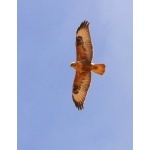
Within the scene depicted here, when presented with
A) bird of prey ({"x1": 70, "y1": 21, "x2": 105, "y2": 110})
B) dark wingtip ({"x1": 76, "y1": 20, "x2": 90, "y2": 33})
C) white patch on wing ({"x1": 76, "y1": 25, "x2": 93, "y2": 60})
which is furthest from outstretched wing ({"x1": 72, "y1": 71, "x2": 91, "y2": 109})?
dark wingtip ({"x1": 76, "y1": 20, "x2": 90, "y2": 33})

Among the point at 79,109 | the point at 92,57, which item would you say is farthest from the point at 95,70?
the point at 79,109

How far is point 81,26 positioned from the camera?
12383 mm

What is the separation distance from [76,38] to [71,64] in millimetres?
653

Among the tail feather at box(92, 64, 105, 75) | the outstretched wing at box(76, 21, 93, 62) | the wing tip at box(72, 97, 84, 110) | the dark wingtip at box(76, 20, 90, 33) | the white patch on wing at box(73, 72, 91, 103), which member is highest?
the dark wingtip at box(76, 20, 90, 33)

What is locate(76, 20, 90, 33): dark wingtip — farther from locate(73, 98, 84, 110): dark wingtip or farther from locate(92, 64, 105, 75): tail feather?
locate(73, 98, 84, 110): dark wingtip

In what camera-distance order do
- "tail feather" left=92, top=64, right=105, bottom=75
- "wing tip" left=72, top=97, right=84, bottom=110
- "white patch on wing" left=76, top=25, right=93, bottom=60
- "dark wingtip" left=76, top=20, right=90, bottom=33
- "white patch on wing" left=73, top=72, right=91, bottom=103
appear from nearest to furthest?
"tail feather" left=92, top=64, right=105, bottom=75 → "white patch on wing" left=76, top=25, right=93, bottom=60 → "dark wingtip" left=76, top=20, right=90, bottom=33 → "white patch on wing" left=73, top=72, right=91, bottom=103 → "wing tip" left=72, top=97, right=84, bottom=110

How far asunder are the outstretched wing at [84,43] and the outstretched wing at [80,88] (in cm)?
51

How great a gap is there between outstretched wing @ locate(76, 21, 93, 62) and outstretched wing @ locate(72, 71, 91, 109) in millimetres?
508

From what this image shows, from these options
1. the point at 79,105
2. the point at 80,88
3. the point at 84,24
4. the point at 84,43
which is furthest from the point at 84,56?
the point at 79,105

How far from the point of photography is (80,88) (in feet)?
42.5

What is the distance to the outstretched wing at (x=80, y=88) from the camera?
12.7 m

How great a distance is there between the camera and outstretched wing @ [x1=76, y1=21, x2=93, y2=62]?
12250mm
